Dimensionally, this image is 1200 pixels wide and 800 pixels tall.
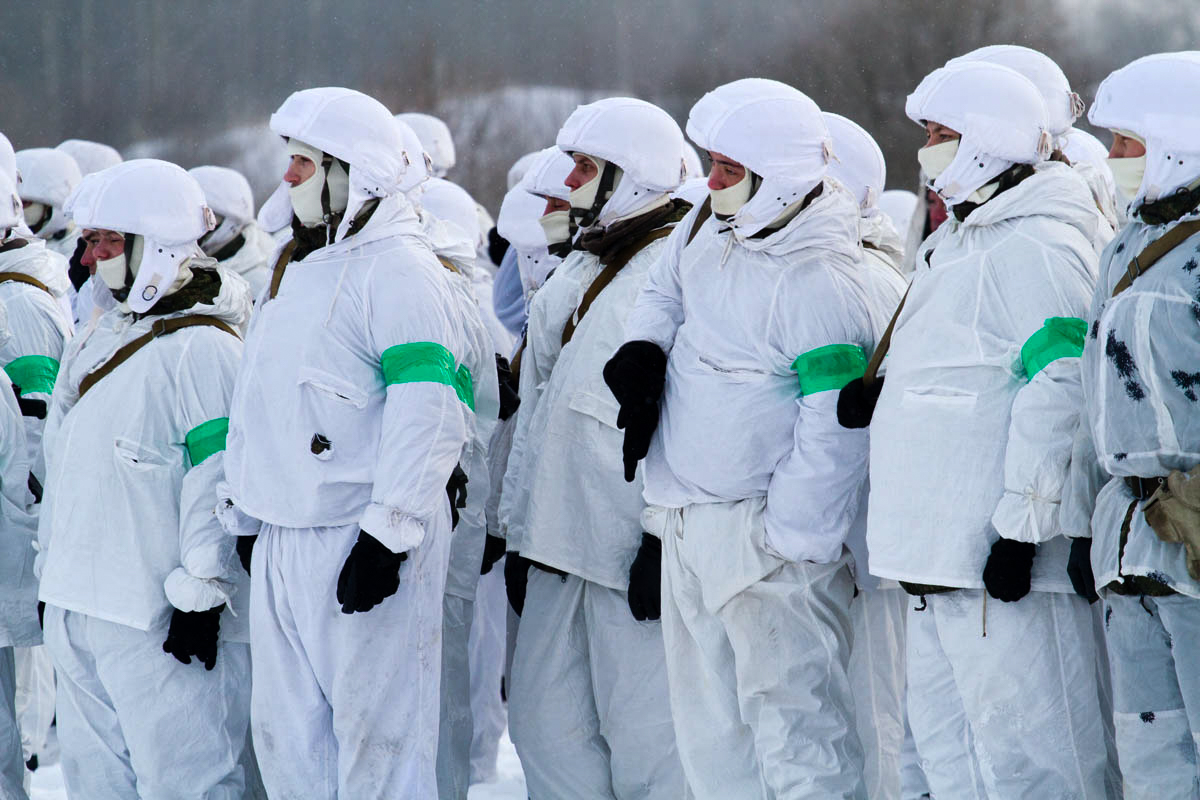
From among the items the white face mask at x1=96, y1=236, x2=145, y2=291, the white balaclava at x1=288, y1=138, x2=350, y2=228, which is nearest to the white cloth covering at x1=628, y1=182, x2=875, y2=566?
the white balaclava at x1=288, y1=138, x2=350, y2=228

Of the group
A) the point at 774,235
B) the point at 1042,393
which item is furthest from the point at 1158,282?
the point at 774,235

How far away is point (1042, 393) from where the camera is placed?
2949 mm

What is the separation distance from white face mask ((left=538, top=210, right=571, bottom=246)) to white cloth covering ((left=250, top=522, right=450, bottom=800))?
130 centimetres

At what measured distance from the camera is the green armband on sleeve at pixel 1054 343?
299cm

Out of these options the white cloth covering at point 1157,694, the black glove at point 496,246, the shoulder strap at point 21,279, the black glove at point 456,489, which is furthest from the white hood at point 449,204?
the white cloth covering at point 1157,694

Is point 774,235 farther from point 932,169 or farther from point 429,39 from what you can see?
point 429,39

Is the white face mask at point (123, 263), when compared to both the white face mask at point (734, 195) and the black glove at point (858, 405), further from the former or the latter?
the black glove at point (858, 405)

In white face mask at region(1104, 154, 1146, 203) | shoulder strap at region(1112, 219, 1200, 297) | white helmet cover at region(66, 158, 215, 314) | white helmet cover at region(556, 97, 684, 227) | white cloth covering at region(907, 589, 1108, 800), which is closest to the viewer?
shoulder strap at region(1112, 219, 1200, 297)

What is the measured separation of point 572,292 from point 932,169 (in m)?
1.30

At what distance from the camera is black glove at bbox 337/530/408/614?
339 centimetres

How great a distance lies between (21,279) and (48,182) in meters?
1.69

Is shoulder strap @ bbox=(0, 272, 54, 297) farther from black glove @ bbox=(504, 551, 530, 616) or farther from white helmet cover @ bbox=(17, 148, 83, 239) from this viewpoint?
black glove @ bbox=(504, 551, 530, 616)

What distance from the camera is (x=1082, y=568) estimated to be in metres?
2.93

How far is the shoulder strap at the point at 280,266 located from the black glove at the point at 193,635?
0.81m
